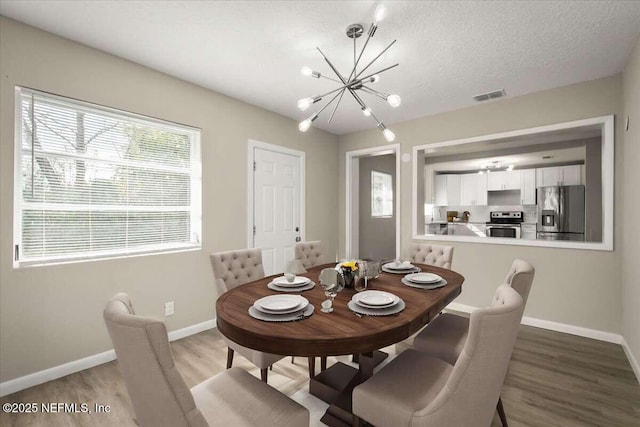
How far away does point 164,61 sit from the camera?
265 centimetres

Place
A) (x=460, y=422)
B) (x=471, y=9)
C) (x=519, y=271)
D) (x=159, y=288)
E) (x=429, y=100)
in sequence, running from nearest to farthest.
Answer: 1. (x=460, y=422)
2. (x=519, y=271)
3. (x=471, y=9)
4. (x=159, y=288)
5. (x=429, y=100)

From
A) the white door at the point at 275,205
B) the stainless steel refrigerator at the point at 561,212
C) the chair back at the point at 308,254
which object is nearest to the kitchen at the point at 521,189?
the stainless steel refrigerator at the point at 561,212

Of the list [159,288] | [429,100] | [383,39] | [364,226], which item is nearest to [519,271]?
[383,39]

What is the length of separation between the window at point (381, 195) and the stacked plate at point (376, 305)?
181 inches

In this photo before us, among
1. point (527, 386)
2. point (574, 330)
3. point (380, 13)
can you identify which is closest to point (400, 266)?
point (527, 386)

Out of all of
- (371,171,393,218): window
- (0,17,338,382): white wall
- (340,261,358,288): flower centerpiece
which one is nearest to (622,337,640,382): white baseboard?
(340,261,358,288): flower centerpiece

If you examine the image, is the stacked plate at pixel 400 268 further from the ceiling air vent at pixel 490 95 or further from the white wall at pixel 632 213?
the ceiling air vent at pixel 490 95

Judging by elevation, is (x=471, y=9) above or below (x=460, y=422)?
above

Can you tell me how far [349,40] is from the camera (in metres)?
2.30

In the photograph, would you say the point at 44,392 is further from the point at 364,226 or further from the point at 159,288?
the point at 364,226

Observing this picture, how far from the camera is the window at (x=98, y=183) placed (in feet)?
7.15

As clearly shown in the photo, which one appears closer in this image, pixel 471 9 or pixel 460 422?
pixel 460 422

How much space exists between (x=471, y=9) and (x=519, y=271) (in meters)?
1.76

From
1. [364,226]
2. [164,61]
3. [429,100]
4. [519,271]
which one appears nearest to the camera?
[519,271]
